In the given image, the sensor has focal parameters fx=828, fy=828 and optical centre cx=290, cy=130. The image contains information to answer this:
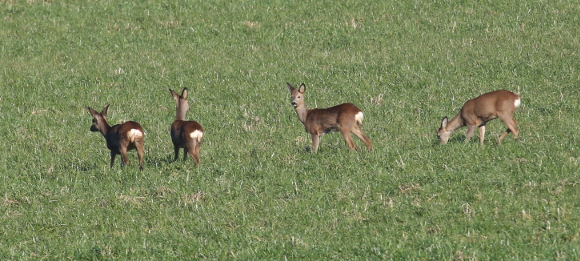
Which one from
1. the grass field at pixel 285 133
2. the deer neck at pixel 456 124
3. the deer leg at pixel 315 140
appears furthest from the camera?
the deer neck at pixel 456 124

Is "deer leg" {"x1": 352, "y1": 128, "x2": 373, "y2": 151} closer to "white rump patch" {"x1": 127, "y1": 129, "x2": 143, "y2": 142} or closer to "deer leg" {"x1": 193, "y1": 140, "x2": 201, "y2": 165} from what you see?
"deer leg" {"x1": 193, "y1": 140, "x2": 201, "y2": 165}

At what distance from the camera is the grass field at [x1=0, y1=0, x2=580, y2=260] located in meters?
9.30

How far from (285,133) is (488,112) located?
3.80 meters

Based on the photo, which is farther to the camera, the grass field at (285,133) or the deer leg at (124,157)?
the deer leg at (124,157)

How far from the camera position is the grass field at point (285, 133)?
30.5 feet

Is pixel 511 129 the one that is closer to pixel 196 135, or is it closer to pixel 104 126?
pixel 196 135

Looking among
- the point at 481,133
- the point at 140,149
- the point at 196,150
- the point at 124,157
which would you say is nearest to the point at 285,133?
the point at 196,150

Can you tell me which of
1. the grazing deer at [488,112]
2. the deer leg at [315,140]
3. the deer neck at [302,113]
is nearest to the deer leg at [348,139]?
the deer leg at [315,140]

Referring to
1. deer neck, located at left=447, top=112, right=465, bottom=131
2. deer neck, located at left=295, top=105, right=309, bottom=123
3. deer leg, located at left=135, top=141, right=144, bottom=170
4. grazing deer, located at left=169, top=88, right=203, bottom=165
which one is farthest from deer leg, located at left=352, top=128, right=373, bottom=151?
deer leg, located at left=135, top=141, right=144, bottom=170

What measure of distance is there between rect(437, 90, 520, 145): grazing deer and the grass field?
0.76ft

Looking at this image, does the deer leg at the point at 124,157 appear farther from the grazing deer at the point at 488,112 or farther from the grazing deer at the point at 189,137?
the grazing deer at the point at 488,112

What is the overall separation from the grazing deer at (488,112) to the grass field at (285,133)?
231 mm

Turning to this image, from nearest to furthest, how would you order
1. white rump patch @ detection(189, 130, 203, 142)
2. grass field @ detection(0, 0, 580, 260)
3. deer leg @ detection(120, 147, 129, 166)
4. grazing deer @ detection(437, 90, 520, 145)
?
grass field @ detection(0, 0, 580, 260) → white rump patch @ detection(189, 130, 203, 142) → deer leg @ detection(120, 147, 129, 166) → grazing deer @ detection(437, 90, 520, 145)

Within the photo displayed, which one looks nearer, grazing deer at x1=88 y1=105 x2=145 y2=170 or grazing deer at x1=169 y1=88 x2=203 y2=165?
grazing deer at x1=169 y1=88 x2=203 y2=165
